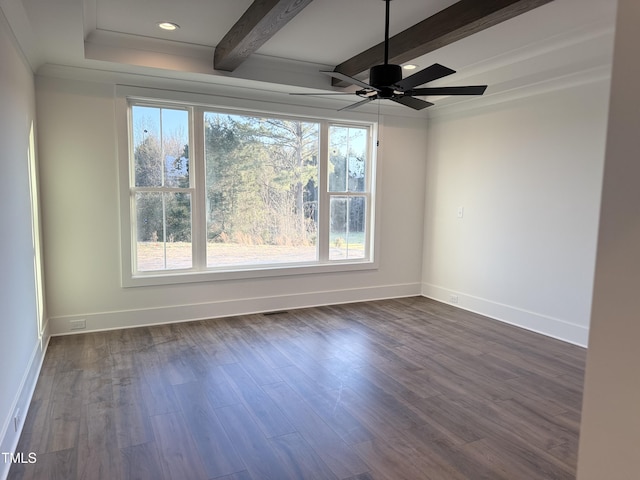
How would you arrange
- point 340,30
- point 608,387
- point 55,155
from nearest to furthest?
point 608,387 → point 340,30 → point 55,155

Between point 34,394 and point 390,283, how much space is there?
13.7 feet

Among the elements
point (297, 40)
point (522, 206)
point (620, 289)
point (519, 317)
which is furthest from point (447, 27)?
point (519, 317)

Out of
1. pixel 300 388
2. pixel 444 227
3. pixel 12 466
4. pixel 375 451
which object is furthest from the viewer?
pixel 444 227

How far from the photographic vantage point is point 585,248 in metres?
3.95

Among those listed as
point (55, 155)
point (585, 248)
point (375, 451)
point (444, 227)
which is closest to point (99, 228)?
point (55, 155)

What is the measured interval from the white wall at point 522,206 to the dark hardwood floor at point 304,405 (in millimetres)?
511

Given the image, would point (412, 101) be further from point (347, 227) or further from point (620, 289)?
point (347, 227)

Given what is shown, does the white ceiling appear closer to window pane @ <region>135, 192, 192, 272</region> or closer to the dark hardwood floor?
window pane @ <region>135, 192, 192, 272</region>

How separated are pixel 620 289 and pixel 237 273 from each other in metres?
4.07

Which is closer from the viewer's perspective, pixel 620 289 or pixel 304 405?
pixel 620 289

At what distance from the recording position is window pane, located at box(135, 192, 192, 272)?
439cm

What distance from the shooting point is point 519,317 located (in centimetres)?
459

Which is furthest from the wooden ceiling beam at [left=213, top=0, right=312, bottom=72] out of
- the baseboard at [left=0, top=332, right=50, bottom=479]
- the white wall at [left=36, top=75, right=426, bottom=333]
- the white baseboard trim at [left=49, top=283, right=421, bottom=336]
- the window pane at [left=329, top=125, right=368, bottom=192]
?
the baseboard at [left=0, top=332, right=50, bottom=479]

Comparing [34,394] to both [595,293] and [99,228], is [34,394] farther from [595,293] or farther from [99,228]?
[595,293]
